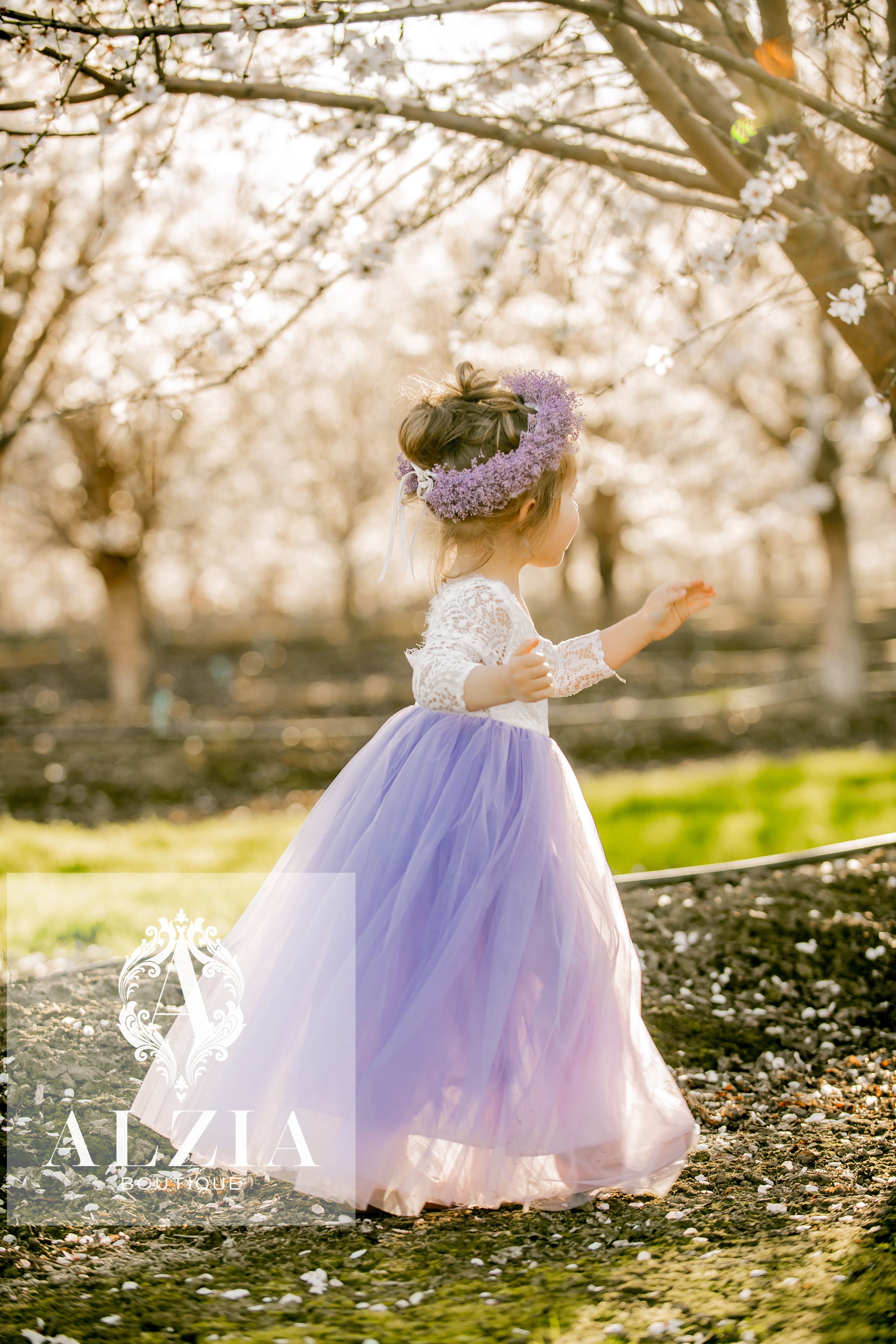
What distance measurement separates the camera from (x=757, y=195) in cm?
289

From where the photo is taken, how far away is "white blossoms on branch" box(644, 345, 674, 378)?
3.41 metres

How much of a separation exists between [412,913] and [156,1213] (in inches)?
35.4

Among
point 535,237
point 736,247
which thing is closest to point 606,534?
point 535,237

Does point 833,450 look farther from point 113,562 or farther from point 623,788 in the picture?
point 113,562

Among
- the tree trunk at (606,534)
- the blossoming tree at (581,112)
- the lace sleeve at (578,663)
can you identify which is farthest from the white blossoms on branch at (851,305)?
the tree trunk at (606,534)

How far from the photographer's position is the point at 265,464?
1977 centimetres

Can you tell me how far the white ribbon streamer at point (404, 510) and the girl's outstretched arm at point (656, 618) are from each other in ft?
1.82

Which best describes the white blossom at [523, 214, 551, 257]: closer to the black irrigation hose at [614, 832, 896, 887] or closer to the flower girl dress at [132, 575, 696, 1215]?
the flower girl dress at [132, 575, 696, 1215]

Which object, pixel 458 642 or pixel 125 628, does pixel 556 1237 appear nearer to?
pixel 458 642

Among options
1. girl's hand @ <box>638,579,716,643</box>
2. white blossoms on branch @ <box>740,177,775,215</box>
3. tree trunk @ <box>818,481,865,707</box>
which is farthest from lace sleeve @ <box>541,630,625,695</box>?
tree trunk @ <box>818,481,865,707</box>

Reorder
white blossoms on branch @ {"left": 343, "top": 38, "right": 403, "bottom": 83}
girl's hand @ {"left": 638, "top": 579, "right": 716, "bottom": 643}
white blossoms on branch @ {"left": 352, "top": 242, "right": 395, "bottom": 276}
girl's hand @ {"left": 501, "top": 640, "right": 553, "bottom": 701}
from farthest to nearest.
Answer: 1. white blossoms on branch @ {"left": 352, "top": 242, "right": 395, "bottom": 276}
2. white blossoms on branch @ {"left": 343, "top": 38, "right": 403, "bottom": 83}
3. girl's hand @ {"left": 638, "top": 579, "right": 716, "bottom": 643}
4. girl's hand @ {"left": 501, "top": 640, "right": 553, "bottom": 701}

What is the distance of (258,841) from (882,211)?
4521 millimetres

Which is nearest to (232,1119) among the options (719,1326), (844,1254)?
(719,1326)

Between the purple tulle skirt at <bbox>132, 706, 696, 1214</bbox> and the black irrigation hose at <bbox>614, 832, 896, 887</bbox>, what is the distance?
1630 mm
